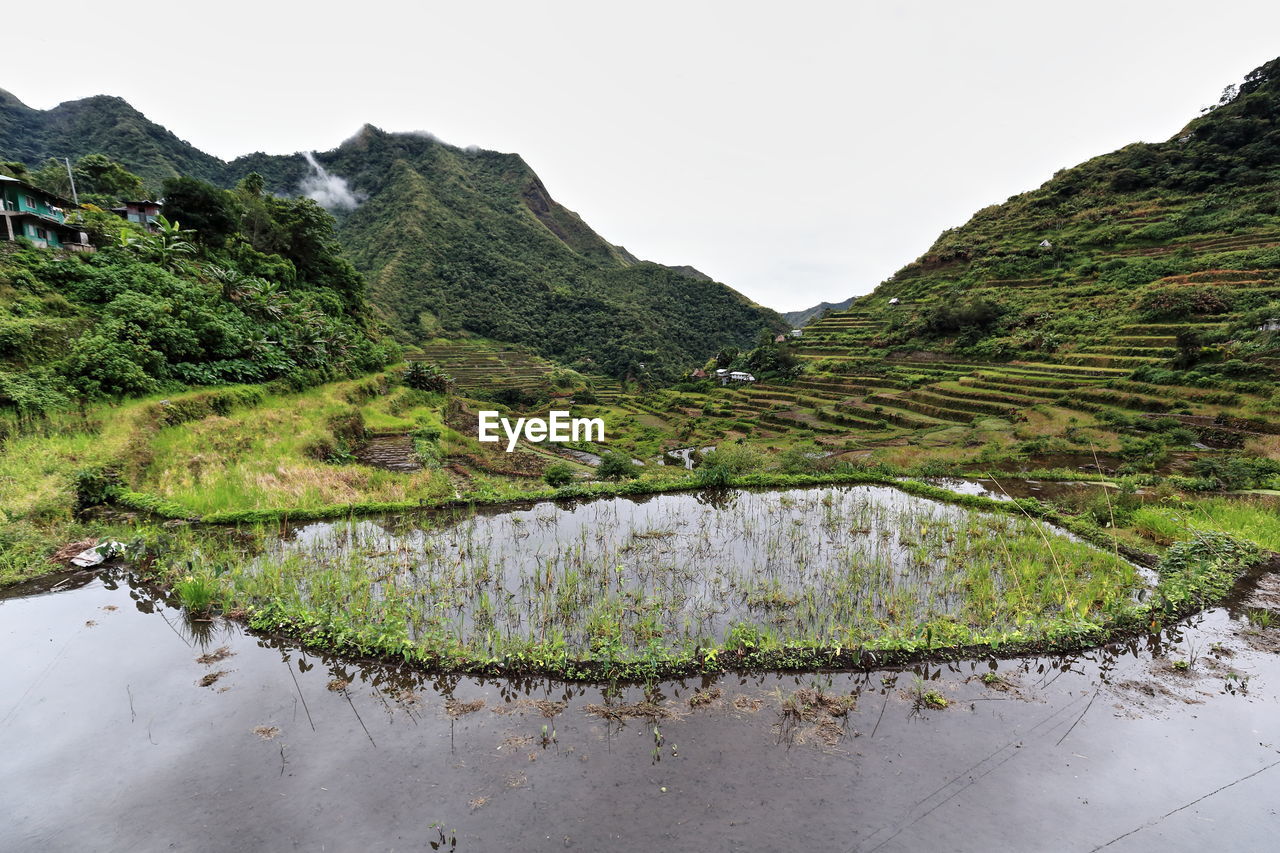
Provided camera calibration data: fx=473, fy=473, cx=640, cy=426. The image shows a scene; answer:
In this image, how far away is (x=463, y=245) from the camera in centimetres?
8531

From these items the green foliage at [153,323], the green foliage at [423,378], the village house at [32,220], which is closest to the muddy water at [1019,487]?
the green foliage at [153,323]

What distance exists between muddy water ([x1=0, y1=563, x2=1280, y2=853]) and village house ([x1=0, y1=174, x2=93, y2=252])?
1804 centimetres

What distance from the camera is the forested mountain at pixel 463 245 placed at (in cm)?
6688

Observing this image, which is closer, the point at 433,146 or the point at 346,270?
the point at 346,270

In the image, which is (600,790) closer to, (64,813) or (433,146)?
(64,813)

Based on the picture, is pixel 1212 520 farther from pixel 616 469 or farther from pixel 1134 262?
pixel 1134 262

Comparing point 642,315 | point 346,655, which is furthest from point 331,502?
point 642,315

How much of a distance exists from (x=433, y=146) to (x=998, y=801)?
13870cm

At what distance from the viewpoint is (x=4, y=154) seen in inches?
2381

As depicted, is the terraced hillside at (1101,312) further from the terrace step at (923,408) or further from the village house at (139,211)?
the village house at (139,211)

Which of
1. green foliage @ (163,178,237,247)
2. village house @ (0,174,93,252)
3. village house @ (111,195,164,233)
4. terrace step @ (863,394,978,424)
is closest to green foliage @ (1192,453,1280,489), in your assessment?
Result: terrace step @ (863,394,978,424)

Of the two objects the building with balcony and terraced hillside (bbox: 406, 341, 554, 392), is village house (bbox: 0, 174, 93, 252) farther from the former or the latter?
terraced hillside (bbox: 406, 341, 554, 392)

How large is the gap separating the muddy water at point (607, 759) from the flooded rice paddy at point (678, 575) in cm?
97

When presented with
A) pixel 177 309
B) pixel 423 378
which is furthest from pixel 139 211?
pixel 177 309
